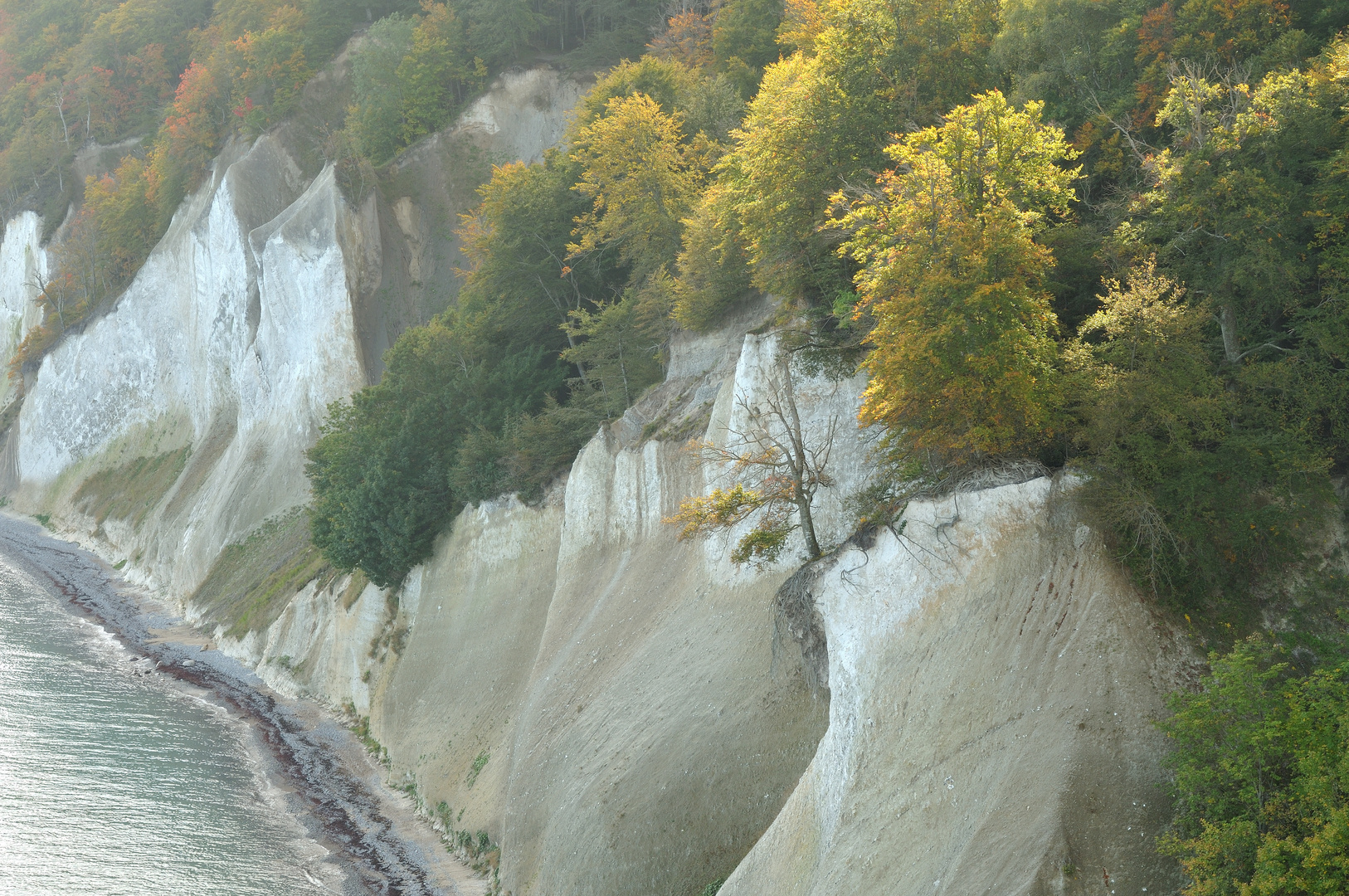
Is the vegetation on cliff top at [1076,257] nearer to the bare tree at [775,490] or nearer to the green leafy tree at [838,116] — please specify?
the green leafy tree at [838,116]

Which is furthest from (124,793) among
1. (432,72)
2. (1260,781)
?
(432,72)

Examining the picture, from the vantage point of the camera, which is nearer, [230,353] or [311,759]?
[311,759]

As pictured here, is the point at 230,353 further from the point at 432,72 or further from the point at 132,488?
the point at 432,72

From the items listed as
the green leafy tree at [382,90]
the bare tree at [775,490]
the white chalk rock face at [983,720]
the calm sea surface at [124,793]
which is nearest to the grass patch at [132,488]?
the calm sea surface at [124,793]

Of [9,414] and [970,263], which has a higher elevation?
[9,414]

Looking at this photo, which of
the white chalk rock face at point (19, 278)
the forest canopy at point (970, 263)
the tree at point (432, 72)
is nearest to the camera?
the forest canopy at point (970, 263)

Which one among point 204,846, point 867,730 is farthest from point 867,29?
point 204,846
